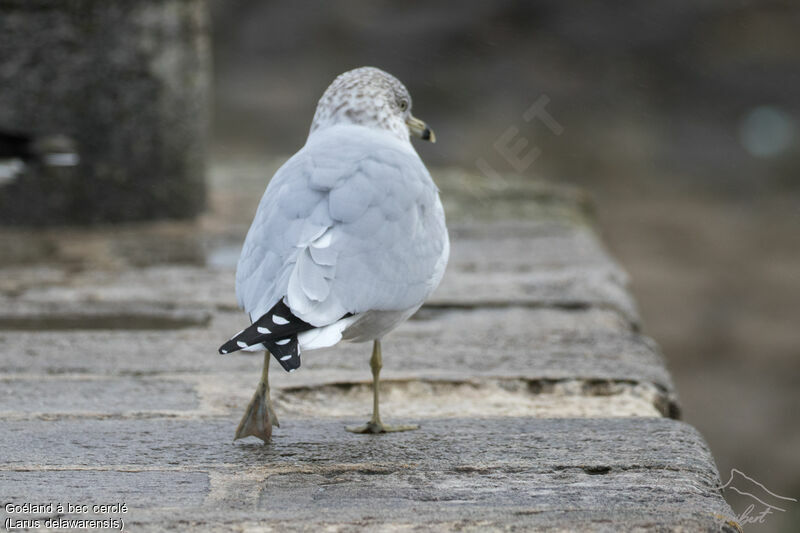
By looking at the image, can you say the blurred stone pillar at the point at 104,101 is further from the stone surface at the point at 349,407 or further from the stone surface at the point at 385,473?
the stone surface at the point at 385,473

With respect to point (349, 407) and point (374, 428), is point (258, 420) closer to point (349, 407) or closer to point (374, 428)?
point (374, 428)

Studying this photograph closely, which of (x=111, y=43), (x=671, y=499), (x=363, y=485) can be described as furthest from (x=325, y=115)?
(x=111, y=43)

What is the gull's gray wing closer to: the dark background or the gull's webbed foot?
the gull's webbed foot

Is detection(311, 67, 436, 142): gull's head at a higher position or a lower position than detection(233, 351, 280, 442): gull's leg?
higher

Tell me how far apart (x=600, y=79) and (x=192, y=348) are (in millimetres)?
10619

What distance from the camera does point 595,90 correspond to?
13.1 metres

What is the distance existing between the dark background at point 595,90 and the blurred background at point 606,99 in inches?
0.8

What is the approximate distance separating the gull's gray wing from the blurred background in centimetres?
797

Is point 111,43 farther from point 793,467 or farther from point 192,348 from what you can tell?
point 793,467

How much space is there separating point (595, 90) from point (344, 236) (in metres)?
11.1

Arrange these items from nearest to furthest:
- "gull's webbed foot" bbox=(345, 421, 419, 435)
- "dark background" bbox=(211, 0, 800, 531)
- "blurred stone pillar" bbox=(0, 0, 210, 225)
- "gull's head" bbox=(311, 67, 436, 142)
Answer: "gull's webbed foot" bbox=(345, 421, 419, 435)
"gull's head" bbox=(311, 67, 436, 142)
"blurred stone pillar" bbox=(0, 0, 210, 225)
"dark background" bbox=(211, 0, 800, 531)

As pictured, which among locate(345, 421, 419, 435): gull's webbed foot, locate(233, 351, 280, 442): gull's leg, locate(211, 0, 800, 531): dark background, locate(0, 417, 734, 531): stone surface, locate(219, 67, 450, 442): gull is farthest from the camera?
locate(211, 0, 800, 531): dark background

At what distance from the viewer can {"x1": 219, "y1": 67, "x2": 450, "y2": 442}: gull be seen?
Result: 2.20m

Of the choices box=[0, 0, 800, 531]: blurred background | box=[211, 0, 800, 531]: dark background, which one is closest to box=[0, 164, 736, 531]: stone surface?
box=[0, 0, 800, 531]: blurred background
